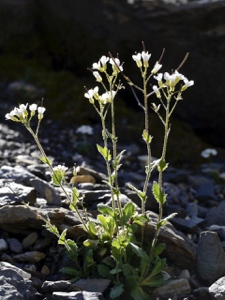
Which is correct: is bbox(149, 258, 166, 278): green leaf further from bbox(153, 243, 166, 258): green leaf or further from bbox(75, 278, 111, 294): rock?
bbox(75, 278, 111, 294): rock

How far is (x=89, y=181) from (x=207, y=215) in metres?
0.93

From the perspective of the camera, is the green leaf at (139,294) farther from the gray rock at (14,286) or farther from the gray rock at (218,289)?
the gray rock at (14,286)

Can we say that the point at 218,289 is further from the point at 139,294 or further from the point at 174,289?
the point at 139,294

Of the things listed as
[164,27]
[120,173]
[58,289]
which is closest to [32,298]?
[58,289]

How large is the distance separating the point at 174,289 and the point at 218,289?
0.86 feet

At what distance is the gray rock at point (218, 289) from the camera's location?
326 centimetres

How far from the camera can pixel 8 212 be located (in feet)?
12.5

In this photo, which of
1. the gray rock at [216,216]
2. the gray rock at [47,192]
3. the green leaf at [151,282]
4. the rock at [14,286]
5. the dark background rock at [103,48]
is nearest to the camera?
the rock at [14,286]

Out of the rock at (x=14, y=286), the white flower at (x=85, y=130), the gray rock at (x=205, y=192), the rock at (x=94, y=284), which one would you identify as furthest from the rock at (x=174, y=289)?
the white flower at (x=85, y=130)

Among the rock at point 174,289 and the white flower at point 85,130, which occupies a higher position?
the white flower at point 85,130

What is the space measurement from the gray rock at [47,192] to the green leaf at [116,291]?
1077 millimetres

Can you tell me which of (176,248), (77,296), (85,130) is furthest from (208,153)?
(77,296)

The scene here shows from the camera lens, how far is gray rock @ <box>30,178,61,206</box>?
14.0 feet

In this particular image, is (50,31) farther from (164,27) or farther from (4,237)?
(4,237)
